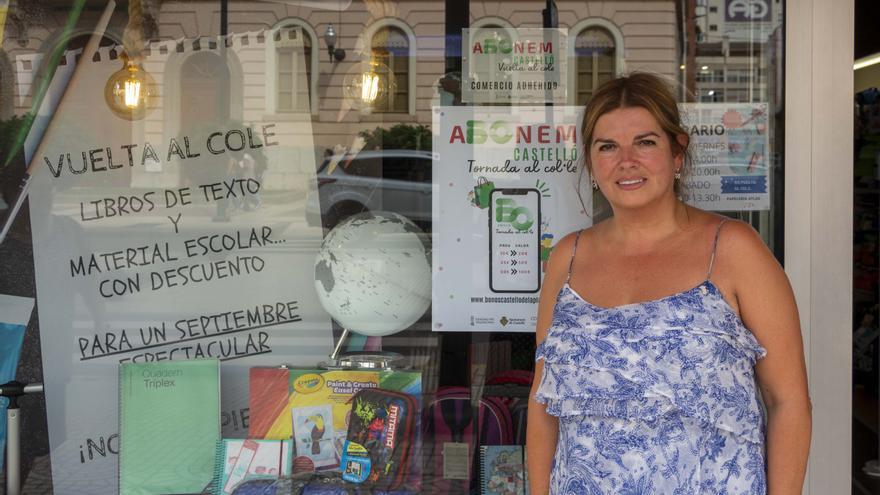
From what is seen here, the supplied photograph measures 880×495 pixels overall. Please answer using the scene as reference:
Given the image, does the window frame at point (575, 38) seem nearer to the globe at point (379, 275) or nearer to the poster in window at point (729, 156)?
the poster in window at point (729, 156)

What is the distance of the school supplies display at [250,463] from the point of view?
10.3ft

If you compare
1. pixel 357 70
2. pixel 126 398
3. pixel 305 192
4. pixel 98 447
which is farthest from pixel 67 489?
pixel 357 70

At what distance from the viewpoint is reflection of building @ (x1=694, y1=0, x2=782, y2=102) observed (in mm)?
3334

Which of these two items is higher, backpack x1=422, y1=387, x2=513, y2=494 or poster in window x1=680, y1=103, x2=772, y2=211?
poster in window x1=680, y1=103, x2=772, y2=211

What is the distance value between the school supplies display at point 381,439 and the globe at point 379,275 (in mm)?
320

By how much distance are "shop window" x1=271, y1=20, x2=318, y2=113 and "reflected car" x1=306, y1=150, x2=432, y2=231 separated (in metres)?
0.25

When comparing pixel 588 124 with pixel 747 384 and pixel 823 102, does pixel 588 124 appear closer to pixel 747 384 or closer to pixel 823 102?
pixel 747 384

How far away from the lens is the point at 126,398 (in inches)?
133

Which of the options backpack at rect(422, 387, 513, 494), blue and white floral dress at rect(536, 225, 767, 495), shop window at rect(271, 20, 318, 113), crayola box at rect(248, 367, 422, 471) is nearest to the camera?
blue and white floral dress at rect(536, 225, 767, 495)

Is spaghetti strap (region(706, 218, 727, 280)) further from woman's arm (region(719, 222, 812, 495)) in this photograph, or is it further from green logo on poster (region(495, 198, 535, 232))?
green logo on poster (region(495, 198, 535, 232))

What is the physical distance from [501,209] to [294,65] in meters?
0.95

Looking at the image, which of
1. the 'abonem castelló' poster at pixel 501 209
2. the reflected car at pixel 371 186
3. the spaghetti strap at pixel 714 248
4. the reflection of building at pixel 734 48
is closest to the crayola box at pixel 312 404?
the 'abonem castelló' poster at pixel 501 209

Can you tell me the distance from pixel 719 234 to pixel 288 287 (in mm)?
1865

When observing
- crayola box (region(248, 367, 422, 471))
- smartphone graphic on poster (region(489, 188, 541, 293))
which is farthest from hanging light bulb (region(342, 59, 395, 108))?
crayola box (region(248, 367, 422, 471))
